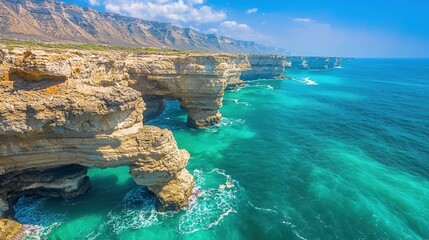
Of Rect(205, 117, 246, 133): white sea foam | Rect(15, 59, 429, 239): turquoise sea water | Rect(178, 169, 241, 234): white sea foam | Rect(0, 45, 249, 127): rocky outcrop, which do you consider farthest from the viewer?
Rect(205, 117, 246, 133): white sea foam

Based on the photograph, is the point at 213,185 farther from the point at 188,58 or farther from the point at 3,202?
the point at 188,58

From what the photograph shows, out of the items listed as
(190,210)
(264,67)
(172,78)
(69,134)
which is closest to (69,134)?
(69,134)

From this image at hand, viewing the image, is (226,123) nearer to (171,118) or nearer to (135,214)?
→ (171,118)

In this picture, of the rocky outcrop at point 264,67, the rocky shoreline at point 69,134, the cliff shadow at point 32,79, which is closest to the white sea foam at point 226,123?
the rocky shoreline at point 69,134

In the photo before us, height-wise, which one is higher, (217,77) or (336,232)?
(217,77)

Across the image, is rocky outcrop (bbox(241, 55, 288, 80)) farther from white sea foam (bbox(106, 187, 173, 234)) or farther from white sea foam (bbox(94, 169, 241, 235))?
white sea foam (bbox(106, 187, 173, 234))

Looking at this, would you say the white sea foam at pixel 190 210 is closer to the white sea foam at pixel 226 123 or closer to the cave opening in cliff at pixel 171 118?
the white sea foam at pixel 226 123

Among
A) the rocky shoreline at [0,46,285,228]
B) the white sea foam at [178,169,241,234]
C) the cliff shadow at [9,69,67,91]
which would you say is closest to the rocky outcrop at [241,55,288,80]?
the white sea foam at [178,169,241,234]

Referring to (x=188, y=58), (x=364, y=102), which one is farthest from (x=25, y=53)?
(x=364, y=102)
